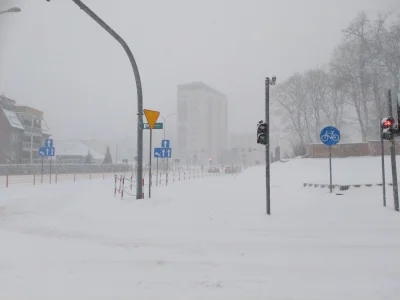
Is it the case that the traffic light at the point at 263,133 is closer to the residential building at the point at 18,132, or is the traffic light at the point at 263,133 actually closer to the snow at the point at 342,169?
the snow at the point at 342,169

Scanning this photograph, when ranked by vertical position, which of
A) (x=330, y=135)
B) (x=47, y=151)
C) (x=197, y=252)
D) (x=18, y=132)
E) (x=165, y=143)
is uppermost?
(x=18, y=132)

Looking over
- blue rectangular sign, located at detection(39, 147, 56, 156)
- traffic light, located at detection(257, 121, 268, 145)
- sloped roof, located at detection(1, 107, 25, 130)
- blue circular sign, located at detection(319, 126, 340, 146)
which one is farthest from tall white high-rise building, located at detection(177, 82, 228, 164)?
traffic light, located at detection(257, 121, 268, 145)

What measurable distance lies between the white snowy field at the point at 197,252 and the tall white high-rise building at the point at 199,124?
131 m

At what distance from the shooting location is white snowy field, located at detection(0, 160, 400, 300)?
4363mm

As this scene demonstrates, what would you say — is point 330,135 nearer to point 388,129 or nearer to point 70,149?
point 388,129

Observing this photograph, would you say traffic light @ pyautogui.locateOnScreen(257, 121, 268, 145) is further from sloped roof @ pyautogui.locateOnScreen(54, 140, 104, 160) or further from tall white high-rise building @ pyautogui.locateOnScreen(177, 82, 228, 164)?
tall white high-rise building @ pyautogui.locateOnScreen(177, 82, 228, 164)

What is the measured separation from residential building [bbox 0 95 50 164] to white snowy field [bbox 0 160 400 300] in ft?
157

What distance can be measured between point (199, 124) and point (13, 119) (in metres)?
103

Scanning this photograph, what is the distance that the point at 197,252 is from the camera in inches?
244

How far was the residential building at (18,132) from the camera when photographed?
52.3 meters

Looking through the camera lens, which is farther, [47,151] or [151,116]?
[47,151]

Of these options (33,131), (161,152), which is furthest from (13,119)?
(161,152)

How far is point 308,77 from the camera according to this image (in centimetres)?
4938

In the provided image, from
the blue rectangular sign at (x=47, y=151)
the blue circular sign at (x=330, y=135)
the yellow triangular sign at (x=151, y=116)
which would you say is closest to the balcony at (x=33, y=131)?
the blue rectangular sign at (x=47, y=151)
